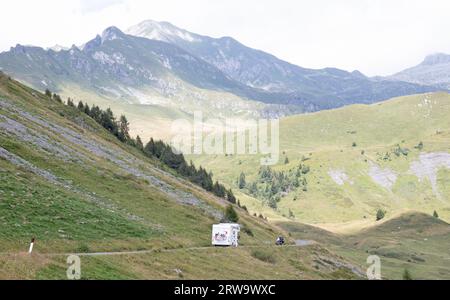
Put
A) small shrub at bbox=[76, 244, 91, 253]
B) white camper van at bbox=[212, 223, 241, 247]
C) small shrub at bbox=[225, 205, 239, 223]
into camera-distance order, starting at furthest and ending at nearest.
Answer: small shrub at bbox=[225, 205, 239, 223]
white camper van at bbox=[212, 223, 241, 247]
small shrub at bbox=[76, 244, 91, 253]

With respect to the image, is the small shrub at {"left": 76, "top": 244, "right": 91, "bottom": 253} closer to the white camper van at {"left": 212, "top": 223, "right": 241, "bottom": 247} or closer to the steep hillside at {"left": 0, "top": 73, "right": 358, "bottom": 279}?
the steep hillside at {"left": 0, "top": 73, "right": 358, "bottom": 279}

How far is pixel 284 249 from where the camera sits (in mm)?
92938

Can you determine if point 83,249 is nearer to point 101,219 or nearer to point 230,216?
point 101,219

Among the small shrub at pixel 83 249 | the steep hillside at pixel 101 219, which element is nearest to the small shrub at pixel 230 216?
the steep hillside at pixel 101 219

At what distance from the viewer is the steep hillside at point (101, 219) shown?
156 feet

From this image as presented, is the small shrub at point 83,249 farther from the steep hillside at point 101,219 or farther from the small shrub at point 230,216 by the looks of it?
the small shrub at point 230,216

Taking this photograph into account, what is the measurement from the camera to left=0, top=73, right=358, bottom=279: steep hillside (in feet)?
156

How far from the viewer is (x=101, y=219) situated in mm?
64438

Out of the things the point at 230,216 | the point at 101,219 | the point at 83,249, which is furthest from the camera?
the point at 230,216

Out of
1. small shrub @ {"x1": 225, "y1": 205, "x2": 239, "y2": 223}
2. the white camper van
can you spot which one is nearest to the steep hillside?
the white camper van

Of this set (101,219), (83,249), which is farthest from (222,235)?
(83,249)

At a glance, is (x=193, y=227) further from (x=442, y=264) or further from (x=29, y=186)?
(x=442, y=264)

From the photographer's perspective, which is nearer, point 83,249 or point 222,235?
point 83,249
